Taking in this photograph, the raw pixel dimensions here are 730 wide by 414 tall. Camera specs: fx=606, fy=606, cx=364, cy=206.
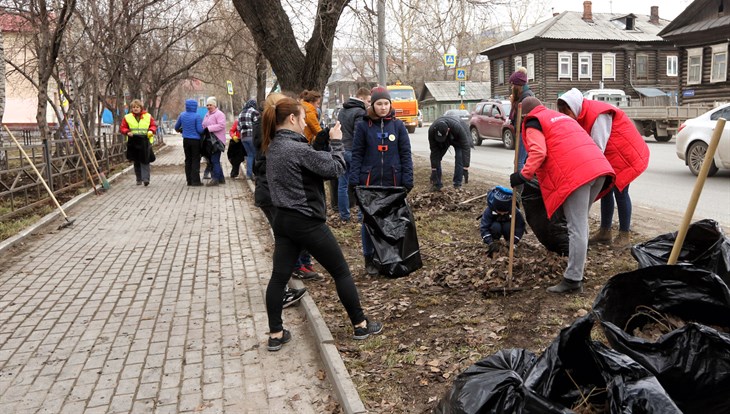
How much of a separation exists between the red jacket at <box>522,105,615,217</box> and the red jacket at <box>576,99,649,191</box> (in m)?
1.09

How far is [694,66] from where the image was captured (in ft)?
107

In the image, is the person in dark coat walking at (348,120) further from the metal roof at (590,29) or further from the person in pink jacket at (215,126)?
the metal roof at (590,29)

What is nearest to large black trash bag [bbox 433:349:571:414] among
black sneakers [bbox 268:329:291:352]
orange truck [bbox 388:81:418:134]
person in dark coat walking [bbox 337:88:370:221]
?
black sneakers [bbox 268:329:291:352]

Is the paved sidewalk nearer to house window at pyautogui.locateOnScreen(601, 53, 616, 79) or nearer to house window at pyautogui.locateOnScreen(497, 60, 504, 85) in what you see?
house window at pyautogui.locateOnScreen(497, 60, 504, 85)

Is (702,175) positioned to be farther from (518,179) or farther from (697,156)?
(697,156)

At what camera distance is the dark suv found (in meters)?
20.7

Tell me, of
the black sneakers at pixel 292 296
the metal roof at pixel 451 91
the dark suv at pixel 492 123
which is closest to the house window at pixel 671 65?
the metal roof at pixel 451 91

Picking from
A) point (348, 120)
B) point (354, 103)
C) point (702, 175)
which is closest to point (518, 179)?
point (702, 175)

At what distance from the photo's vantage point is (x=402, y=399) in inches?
133

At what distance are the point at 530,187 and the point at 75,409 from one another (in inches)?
149

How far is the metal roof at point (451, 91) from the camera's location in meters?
59.9

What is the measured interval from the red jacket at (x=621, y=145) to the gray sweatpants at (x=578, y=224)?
1134 mm

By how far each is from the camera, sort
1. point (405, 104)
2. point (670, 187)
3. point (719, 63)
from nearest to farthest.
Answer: point (670, 187), point (719, 63), point (405, 104)

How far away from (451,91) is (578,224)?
5794 centimetres
